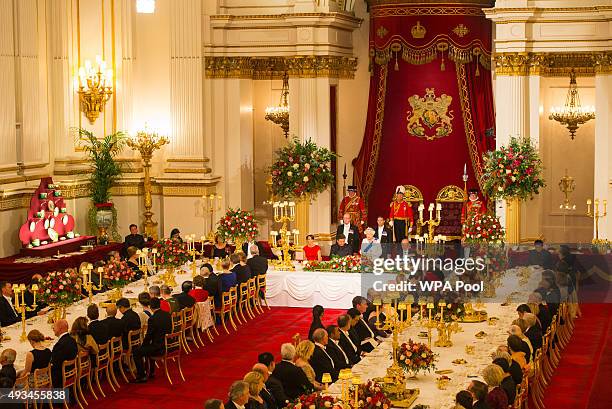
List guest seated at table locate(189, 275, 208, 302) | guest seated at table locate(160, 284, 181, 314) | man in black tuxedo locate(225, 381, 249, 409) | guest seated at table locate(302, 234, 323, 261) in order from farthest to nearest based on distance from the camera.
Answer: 1. guest seated at table locate(302, 234, 323, 261)
2. guest seated at table locate(189, 275, 208, 302)
3. guest seated at table locate(160, 284, 181, 314)
4. man in black tuxedo locate(225, 381, 249, 409)

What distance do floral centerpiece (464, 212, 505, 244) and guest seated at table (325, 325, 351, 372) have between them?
7957mm

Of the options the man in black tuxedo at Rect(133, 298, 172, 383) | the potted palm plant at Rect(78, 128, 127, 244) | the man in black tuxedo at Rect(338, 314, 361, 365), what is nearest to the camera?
the man in black tuxedo at Rect(338, 314, 361, 365)

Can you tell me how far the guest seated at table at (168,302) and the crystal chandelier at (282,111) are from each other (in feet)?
38.5

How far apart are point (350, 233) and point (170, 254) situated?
15.9 ft

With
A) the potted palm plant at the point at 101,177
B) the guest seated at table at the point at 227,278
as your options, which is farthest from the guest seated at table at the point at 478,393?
the potted palm plant at the point at 101,177

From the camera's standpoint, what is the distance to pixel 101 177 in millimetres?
28547

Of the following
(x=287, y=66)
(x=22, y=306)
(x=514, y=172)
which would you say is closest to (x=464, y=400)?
(x=22, y=306)

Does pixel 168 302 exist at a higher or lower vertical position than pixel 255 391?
higher

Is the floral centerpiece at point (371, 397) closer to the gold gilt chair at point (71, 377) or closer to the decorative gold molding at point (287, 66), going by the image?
the gold gilt chair at point (71, 377)

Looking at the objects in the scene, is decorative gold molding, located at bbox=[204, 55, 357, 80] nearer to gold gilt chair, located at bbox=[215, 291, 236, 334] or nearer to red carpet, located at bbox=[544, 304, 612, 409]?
gold gilt chair, located at bbox=[215, 291, 236, 334]

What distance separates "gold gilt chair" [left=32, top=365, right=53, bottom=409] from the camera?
16.3 meters

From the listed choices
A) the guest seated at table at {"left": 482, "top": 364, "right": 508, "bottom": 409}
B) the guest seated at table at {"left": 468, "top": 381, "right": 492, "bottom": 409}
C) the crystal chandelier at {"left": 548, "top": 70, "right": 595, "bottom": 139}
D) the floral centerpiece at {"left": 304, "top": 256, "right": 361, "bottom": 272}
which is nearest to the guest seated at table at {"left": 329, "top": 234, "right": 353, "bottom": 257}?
the floral centerpiece at {"left": 304, "top": 256, "right": 361, "bottom": 272}

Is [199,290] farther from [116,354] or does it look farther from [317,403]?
[317,403]

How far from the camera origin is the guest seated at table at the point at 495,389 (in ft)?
44.7
